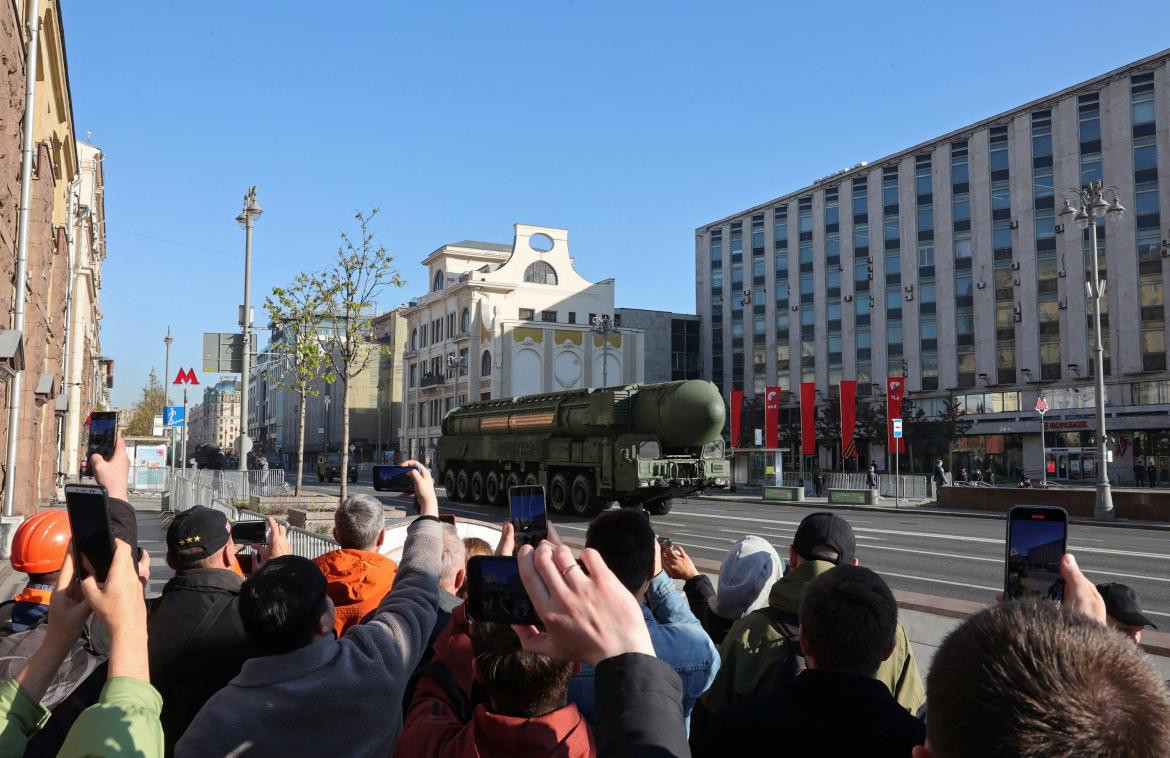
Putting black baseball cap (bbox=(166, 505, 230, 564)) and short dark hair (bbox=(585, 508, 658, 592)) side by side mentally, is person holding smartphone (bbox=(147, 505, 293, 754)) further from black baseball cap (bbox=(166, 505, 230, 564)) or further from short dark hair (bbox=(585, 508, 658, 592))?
short dark hair (bbox=(585, 508, 658, 592))

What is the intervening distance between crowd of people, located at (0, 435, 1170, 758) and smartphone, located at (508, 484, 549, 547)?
0.65ft

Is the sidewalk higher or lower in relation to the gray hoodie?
lower

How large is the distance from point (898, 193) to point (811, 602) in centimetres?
6315

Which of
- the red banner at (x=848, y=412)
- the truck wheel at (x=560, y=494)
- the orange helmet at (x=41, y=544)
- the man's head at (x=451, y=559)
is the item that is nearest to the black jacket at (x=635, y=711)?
the man's head at (x=451, y=559)

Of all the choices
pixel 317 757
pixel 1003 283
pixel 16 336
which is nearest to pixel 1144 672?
pixel 317 757

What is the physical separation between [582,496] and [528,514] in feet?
73.1

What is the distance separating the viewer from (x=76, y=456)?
120 feet

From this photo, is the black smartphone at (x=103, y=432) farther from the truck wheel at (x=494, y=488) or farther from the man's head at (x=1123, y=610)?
the truck wheel at (x=494, y=488)

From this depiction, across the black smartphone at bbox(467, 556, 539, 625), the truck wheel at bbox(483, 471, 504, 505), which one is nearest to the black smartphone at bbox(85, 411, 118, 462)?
the black smartphone at bbox(467, 556, 539, 625)

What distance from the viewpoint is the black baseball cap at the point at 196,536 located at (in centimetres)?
356

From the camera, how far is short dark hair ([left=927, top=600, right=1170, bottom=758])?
1197 millimetres

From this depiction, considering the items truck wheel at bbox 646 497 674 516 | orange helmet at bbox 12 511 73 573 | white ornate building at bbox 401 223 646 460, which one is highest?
white ornate building at bbox 401 223 646 460

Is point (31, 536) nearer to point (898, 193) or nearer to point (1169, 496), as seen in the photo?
point (1169, 496)

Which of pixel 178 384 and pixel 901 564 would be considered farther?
pixel 178 384
